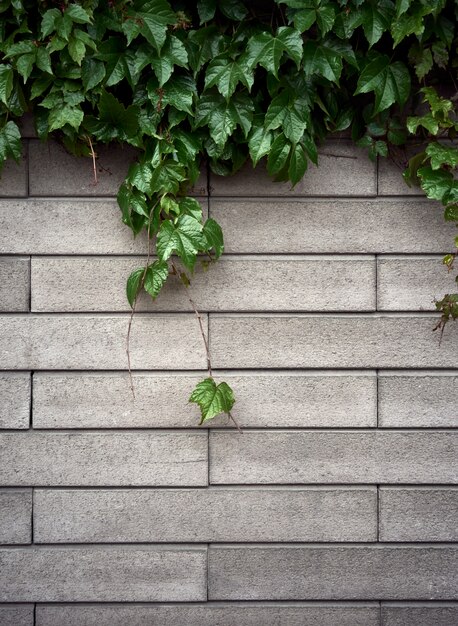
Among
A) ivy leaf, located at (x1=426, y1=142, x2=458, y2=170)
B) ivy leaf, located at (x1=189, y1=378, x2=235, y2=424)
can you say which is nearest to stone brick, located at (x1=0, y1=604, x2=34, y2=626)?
ivy leaf, located at (x1=189, y1=378, x2=235, y2=424)

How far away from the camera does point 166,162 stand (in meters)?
3.38

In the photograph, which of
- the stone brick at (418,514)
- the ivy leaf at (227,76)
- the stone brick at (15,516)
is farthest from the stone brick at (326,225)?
the stone brick at (15,516)

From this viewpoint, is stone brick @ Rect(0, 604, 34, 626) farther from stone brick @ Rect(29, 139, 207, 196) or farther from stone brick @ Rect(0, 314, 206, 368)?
stone brick @ Rect(29, 139, 207, 196)

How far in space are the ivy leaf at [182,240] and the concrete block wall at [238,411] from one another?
9.4 inches

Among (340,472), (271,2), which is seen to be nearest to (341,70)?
(271,2)

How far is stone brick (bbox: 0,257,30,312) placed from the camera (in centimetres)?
358

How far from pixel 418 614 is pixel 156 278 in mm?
2160

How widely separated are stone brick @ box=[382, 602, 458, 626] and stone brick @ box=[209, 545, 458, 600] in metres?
0.05

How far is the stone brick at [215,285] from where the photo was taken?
358 centimetres

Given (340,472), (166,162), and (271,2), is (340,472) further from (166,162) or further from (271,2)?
(271,2)

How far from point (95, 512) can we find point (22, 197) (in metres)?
1.62

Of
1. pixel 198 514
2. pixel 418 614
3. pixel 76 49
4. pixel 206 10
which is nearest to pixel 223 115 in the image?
pixel 206 10

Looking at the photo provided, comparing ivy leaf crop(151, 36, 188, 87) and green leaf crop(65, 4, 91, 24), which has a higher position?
green leaf crop(65, 4, 91, 24)

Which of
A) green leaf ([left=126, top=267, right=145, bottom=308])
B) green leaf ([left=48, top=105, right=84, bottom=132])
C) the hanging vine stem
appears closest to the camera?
green leaf ([left=48, top=105, right=84, bottom=132])
